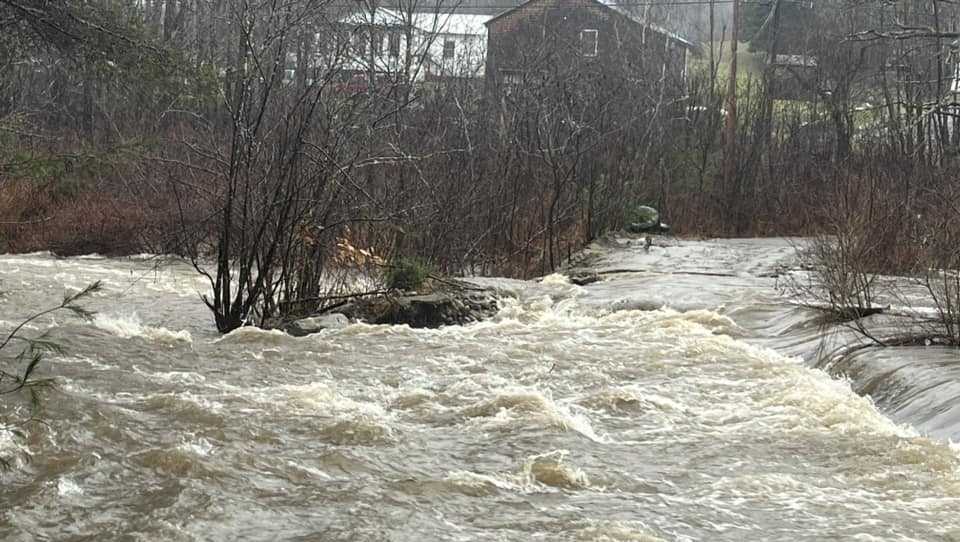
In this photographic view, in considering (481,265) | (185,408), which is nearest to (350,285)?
(481,265)

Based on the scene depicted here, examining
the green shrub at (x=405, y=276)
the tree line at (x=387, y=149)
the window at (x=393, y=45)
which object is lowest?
the green shrub at (x=405, y=276)

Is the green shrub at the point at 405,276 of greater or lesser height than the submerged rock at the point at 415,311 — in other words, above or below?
above

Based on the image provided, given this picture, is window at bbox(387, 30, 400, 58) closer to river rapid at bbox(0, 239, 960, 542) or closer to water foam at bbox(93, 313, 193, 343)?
river rapid at bbox(0, 239, 960, 542)

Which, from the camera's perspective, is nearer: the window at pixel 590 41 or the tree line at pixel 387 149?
the tree line at pixel 387 149

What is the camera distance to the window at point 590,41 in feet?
121

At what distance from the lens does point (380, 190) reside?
13758 mm

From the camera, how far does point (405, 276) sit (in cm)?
1207

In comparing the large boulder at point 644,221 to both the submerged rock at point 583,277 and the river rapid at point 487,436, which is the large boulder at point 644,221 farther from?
the river rapid at point 487,436

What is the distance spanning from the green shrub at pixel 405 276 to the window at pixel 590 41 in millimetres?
25354

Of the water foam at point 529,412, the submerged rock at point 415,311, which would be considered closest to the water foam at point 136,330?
the submerged rock at point 415,311

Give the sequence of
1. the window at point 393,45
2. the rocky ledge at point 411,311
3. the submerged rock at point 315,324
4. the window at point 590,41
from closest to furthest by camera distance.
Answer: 1. the submerged rock at point 315,324
2. the rocky ledge at point 411,311
3. the window at point 393,45
4. the window at point 590,41

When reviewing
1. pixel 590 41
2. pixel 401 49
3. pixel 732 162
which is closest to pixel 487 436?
pixel 732 162

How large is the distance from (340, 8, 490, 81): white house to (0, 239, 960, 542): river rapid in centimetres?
366

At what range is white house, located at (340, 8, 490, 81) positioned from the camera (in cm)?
1769
